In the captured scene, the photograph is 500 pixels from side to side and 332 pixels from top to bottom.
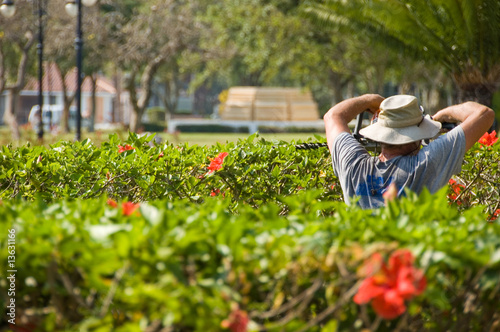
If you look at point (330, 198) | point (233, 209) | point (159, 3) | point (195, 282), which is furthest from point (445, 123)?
point (159, 3)

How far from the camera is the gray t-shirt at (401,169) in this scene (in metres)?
3.32

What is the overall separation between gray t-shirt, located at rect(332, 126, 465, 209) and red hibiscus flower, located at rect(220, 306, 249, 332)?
176 centimetres

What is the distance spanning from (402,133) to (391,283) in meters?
1.88

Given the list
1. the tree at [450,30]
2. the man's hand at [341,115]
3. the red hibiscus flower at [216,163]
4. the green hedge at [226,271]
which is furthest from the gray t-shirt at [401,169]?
the tree at [450,30]

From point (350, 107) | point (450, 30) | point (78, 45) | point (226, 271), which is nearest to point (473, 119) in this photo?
point (350, 107)

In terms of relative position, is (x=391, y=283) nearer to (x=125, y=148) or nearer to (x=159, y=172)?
(x=159, y=172)

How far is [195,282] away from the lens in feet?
5.84

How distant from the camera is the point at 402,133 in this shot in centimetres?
349

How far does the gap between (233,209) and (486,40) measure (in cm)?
998

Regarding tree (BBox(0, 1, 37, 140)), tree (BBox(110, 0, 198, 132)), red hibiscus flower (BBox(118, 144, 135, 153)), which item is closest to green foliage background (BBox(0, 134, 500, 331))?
Result: red hibiscus flower (BBox(118, 144, 135, 153))

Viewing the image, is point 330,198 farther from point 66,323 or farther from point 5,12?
point 5,12

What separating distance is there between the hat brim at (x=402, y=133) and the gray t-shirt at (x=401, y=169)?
0.10m

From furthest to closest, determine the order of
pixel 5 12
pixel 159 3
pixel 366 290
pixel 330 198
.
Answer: pixel 159 3 < pixel 5 12 < pixel 330 198 < pixel 366 290

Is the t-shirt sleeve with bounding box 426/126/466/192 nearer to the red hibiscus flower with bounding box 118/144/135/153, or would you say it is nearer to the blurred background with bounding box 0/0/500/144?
the red hibiscus flower with bounding box 118/144/135/153
